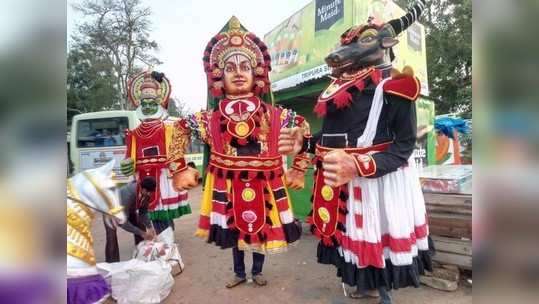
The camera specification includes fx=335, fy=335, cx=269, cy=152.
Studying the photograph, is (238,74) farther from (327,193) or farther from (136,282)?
(136,282)

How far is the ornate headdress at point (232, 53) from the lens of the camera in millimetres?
2627

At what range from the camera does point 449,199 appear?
2891 mm

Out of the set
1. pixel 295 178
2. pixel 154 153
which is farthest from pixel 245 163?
pixel 154 153

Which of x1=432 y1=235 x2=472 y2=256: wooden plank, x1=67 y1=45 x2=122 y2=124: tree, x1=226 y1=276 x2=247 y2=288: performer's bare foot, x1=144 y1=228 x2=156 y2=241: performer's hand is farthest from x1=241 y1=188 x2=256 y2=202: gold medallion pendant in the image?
x1=67 y1=45 x2=122 y2=124: tree

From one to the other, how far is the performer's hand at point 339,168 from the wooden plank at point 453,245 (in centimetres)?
154

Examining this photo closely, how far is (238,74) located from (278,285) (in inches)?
72.6

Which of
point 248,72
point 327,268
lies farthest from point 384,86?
point 327,268

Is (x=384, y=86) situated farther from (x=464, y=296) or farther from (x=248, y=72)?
(x=464, y=296)

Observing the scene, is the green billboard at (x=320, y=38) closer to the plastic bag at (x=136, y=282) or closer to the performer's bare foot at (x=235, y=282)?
the performer's bare foot at (x=235, y=282)

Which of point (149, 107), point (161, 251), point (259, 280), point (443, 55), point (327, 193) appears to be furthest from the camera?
point (443, 55)

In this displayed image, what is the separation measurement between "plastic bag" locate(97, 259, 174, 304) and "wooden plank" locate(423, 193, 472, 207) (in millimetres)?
2403

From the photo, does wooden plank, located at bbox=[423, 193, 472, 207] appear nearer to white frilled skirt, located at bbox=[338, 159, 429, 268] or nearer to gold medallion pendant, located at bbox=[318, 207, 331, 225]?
white frilled skirt, located at bbox=[338, 159, 429, 268]

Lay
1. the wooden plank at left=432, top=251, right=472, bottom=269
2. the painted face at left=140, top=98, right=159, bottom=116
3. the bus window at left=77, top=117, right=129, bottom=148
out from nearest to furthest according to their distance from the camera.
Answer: the wooden plank at left=432, top=251, right=472, bottom=269, the painted face at left=140, top=98, right=159, bottom=116, the bus window at left=77, top=117, right=129, bottom=148

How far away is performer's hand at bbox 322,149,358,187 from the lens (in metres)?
1.75
